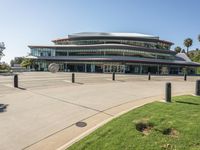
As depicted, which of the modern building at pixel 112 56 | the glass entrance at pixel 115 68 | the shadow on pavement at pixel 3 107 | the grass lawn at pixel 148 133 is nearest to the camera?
the grass lawn at pixel 148 133

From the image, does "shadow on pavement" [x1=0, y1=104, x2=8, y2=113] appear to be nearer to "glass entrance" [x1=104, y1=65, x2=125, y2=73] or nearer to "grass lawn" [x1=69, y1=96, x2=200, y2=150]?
"grass lawn" [x1=69, y1=96, x2=200, y2=150]

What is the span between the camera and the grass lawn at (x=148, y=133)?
4887 mm

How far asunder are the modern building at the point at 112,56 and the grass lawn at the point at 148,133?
1550 inches

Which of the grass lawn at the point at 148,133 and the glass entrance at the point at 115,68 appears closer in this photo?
the grass lawn at the point at 148,133

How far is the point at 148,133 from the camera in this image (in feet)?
18.4

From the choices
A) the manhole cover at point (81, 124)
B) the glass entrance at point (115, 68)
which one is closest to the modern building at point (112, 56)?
the glass entrance at point (115, 68)

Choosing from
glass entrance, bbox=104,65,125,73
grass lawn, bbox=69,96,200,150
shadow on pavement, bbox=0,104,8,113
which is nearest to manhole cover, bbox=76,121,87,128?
grass lawn, bbox=69,96,200,150

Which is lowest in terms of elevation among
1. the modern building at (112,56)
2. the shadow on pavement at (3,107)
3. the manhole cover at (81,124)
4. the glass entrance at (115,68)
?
the manhole cover at (81,124)

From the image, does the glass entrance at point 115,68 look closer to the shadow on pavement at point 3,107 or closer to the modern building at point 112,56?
the modern building at point 112,56

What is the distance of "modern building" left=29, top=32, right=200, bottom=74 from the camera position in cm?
4816

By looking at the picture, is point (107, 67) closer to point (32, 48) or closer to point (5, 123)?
point (32, 48)

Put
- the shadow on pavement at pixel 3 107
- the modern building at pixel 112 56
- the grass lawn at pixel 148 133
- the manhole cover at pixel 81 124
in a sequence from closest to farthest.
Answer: the grass lawn at pixel 148 133 < the manhole cover at pixel 81 124 < the shadow on pavement at pixel 3 107 < the modern building at pixel 112 56

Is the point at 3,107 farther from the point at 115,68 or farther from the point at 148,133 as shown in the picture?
the point at 115,68

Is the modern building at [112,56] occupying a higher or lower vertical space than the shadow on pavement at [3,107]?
higher
